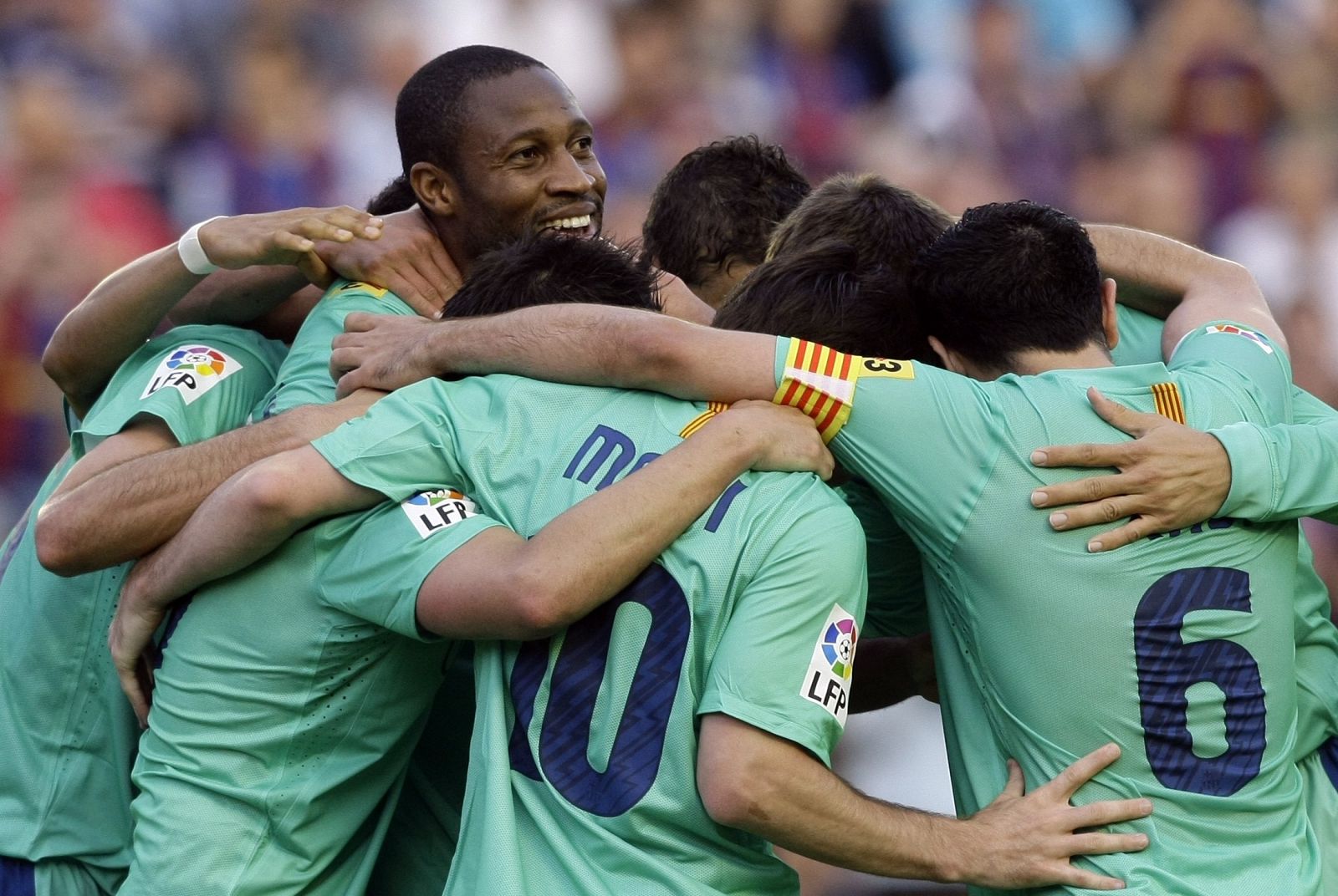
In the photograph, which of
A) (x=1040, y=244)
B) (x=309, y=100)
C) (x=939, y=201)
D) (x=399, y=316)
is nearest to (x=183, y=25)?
(x=309, y=100)

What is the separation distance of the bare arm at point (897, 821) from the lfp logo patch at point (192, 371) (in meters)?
1.71

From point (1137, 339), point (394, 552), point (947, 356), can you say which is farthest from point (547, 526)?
point (1137, 339)

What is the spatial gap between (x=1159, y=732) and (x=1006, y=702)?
0.30 meters

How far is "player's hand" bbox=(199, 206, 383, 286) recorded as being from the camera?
13.9 feet

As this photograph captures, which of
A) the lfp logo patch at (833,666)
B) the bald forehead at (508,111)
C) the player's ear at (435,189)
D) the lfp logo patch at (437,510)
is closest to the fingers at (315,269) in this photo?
the player's ear at (435,189)

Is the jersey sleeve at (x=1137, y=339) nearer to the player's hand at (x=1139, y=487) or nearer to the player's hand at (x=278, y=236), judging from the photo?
the player's hand at (x=1139, y=487)

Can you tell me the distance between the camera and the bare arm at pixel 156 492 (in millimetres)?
3754

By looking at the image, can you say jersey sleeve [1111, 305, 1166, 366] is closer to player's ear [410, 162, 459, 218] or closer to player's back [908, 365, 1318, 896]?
player's back [908, 365, 1318, 896]

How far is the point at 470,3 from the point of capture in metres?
11.1

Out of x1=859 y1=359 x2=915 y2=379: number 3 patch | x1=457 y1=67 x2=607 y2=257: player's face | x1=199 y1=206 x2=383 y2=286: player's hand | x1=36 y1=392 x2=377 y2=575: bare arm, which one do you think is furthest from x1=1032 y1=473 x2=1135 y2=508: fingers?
x1=199 y1=206 x2=383 y2=286: player's hand

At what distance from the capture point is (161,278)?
4.34 meters

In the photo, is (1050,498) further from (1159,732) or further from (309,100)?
(309,100)

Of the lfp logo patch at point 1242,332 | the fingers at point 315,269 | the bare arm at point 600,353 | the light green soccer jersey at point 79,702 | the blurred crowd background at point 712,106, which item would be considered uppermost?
the blurred crowd background at point 712,106

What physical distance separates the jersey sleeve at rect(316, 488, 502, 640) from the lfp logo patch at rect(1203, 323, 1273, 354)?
66.3 inches
